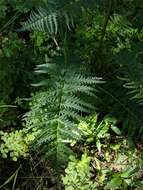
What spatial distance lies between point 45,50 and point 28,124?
0.63 meters

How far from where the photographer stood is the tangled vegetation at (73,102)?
102 inches

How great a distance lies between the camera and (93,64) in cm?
303

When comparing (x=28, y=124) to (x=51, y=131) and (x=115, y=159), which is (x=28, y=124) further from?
(x=115, y=159)

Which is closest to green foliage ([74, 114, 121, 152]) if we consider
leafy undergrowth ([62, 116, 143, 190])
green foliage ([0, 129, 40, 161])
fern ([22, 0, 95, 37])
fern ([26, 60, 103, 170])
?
leafy undergrowth ([62, 116, 143, 190])

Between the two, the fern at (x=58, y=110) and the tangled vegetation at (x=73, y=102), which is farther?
the tangled vegetation at (x=73, y=102)

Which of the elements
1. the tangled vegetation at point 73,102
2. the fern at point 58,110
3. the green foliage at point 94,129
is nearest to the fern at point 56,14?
the tangled vegetation at point 73,102

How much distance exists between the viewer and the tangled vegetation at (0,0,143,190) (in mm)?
2590

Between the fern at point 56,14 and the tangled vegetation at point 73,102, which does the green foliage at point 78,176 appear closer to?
the tangled vegetation at point 73,102

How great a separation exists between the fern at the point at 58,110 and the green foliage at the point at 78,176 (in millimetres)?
158

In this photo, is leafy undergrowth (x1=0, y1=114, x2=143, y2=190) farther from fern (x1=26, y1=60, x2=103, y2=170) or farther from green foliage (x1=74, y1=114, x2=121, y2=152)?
fern (x1=26, y1=60, x2=103, y2=170)

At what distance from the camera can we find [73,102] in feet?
8.38

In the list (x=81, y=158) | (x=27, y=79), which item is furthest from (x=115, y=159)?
(x=27, y=79)

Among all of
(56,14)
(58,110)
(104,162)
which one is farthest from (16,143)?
(56,14)

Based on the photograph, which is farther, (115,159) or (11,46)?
(11,46)
